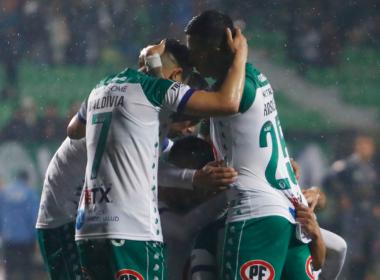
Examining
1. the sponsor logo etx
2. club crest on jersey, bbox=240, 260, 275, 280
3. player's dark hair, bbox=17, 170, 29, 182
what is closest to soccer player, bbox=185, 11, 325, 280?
club crest on jersey, bbox=240, 260, 275, 280

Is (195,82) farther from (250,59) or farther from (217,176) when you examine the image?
(250,59)

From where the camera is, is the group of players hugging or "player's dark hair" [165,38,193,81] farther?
"player's dark hair" [165,38,193,81]

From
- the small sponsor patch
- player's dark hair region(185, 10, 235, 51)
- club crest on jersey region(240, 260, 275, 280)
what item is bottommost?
club crest on jersey region(240, 260, 275, 280)

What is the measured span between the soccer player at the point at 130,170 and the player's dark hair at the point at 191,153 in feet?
1.55

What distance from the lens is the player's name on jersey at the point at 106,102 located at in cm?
192

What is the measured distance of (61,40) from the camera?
726 centimetres

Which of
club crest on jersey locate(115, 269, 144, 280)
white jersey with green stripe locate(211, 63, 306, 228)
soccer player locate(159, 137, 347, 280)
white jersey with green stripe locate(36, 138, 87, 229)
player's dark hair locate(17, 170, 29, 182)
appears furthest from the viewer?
player's dark hair locate(17, 170, 29, 182)

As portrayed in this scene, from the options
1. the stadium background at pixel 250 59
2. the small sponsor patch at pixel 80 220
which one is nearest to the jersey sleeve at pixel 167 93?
the small sponsor patch at pixel 80 220

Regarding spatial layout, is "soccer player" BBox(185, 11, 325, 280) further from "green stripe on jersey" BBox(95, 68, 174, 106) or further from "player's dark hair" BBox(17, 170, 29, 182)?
"player's dark hair" BBox(17, 170, 29, 182)

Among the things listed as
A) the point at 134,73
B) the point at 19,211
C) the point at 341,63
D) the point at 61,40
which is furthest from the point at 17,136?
the point at 134,73

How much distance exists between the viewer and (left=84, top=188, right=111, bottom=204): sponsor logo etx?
6.13 feet

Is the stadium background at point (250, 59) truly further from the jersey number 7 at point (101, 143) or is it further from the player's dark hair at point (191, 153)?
the jersey number 7 at point (101, 143)

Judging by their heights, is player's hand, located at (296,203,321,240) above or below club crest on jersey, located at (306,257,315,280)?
above

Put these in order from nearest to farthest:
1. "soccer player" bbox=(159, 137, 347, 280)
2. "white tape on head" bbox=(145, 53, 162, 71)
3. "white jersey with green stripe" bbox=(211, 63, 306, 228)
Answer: "white jersey with green stripe" bbox=(211, 63, 306, 228) → "white tape on head" bbox=(145, 53, 162, 71) → "soccer player" bbox=(159, 137, 347, 280)
